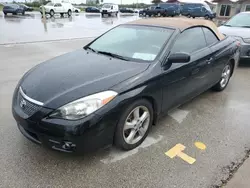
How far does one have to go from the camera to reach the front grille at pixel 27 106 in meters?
2.23

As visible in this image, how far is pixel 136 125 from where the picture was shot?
2668 millimetres

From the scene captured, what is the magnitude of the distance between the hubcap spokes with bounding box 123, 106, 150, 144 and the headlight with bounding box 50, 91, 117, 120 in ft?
1.56

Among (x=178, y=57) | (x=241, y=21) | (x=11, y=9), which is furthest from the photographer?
(x=11, y=9)

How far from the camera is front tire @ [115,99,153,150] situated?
2.45 m

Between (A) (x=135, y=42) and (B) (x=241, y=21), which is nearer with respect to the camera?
(A) (x=135, y=42)

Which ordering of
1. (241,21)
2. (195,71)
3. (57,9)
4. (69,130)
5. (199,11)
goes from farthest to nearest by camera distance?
1. (199,11)
2. (57,9)
3. (241,21)
4. (195,71)
5. (69,130)

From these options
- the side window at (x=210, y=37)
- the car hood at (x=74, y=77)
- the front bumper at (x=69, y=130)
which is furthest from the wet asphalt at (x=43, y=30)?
the front bumper at (x=69, y=130)

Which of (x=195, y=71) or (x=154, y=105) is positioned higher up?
(x=195, y=71)

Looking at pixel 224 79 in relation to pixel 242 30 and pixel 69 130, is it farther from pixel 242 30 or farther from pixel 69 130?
pixel 69 130

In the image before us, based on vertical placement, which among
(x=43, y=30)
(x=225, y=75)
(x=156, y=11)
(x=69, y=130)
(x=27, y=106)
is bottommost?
(x=43, y=30)

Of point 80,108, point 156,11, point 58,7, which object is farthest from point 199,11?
point 80,108

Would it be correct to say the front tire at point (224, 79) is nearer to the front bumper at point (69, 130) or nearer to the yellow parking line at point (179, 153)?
the yellow parking line at point (179, 153)

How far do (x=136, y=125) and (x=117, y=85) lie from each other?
0.60 metres

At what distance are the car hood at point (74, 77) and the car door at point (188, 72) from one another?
477mm
